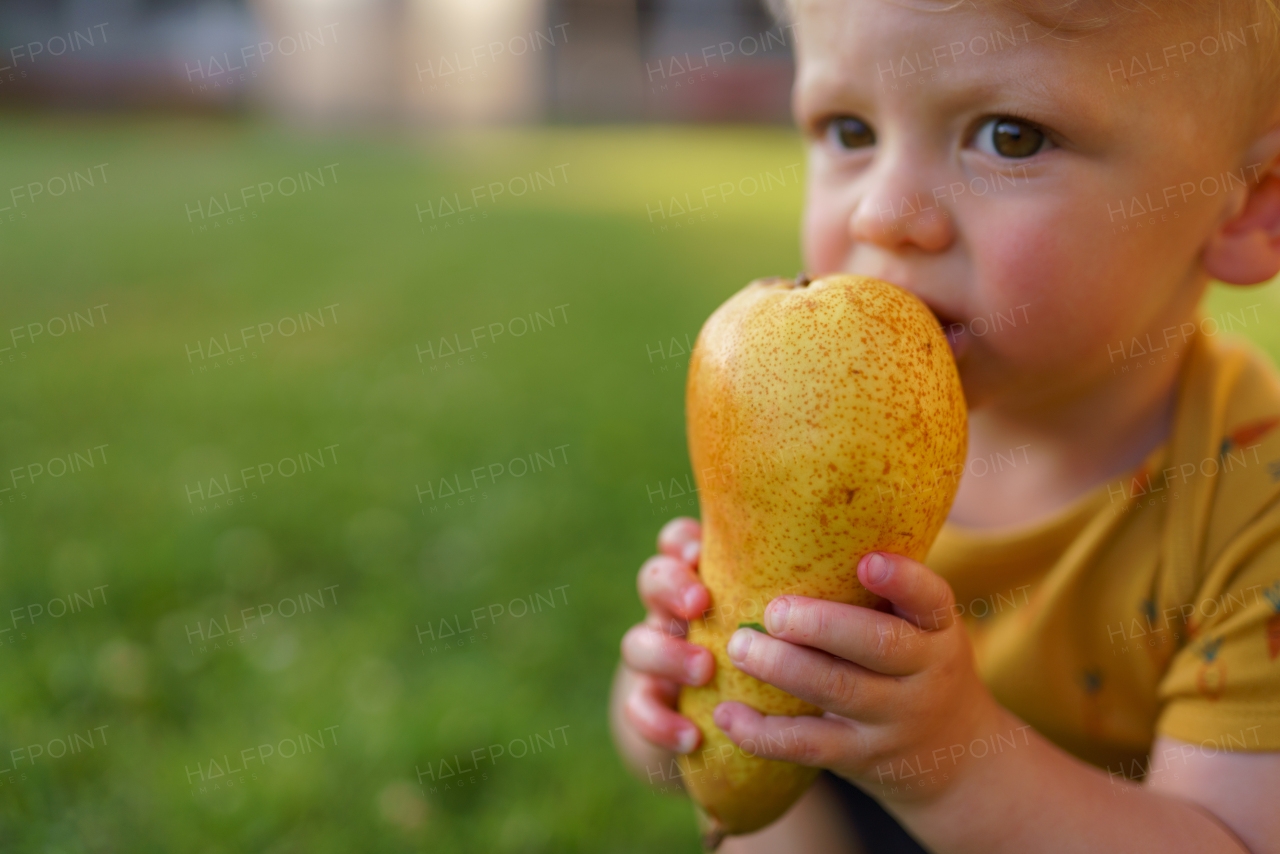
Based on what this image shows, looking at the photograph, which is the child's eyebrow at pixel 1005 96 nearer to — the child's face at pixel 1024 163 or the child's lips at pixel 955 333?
the child's face at pixel 1024 163

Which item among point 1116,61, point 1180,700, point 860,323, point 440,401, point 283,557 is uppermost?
point 1116,61

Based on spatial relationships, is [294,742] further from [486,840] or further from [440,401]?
[440,401]

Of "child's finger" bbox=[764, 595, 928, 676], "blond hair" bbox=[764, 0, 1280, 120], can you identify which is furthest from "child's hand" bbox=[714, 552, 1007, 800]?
"blond hair" bbox=[764, 0, 1280, 120]

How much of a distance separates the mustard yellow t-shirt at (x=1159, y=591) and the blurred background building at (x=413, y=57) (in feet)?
66.7

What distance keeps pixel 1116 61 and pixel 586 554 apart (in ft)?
7.08

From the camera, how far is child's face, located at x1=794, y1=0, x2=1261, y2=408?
1451mm

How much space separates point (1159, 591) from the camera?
1.69 metres

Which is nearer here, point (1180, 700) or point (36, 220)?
point (1180, 700)

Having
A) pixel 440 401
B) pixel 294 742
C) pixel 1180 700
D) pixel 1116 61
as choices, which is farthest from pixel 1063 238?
pixel 440 401

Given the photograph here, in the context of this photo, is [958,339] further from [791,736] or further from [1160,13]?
[791,736]

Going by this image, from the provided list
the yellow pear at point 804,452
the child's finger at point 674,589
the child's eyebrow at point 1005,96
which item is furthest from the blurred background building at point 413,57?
the yellow pear at point 804,452

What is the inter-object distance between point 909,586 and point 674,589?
1.29 ft

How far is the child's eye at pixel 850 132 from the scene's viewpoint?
1666mm

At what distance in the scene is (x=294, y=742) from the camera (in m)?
2.31
